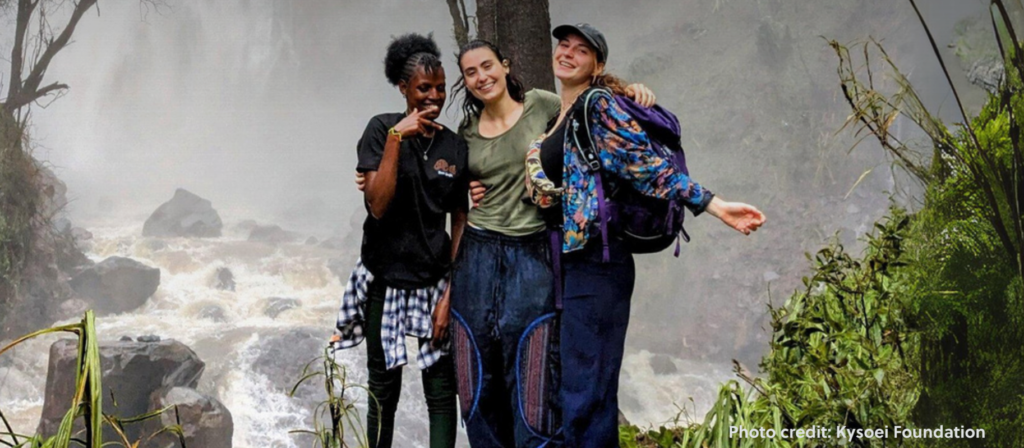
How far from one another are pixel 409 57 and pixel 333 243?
8.82m

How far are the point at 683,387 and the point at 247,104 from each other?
744 cm

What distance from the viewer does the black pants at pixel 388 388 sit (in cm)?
140

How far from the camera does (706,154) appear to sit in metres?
11.8

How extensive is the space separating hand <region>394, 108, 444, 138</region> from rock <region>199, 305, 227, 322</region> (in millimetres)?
7205

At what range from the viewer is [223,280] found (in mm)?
8234

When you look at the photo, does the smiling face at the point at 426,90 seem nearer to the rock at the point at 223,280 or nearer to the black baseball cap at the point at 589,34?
the black baseball cap at the point at 589,34

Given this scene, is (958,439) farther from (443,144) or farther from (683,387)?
(683,387)

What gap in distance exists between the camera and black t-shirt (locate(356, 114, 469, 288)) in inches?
52.9

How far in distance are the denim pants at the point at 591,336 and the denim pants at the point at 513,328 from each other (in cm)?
5

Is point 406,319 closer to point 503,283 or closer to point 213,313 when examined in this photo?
point 503,283

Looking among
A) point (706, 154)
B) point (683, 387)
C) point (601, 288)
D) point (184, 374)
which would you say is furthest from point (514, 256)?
point (706, 154)

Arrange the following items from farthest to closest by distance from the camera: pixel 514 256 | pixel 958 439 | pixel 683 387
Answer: pixel 683 387 < pixel 514 256 < pixel 958 439

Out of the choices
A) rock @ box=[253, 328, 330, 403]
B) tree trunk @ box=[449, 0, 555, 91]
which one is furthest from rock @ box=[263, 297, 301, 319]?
tree trunk @ box=[449, 0, 555, 91]

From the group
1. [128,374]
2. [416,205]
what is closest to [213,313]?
[128,374]
